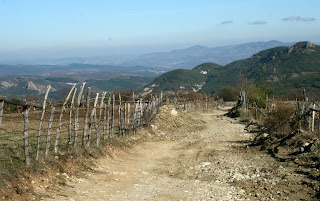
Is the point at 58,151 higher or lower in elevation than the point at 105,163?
higher

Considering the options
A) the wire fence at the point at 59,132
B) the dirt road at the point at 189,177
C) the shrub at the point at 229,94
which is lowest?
the shrub at the point at 229,94

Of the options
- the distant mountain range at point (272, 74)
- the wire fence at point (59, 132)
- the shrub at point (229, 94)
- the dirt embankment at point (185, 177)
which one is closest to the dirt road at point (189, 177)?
the dirt embankment at point (185, 177)

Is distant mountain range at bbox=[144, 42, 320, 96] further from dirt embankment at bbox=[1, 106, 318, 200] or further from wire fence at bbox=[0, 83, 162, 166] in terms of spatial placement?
dirt embankment at bbox=[1, 106, 318, 200]

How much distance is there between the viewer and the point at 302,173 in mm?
8797

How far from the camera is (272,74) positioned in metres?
110

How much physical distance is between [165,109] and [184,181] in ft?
51.0

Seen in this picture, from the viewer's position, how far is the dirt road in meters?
7.56

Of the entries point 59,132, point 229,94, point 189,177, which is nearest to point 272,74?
point 229,94

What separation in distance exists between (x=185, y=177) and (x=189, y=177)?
119mm

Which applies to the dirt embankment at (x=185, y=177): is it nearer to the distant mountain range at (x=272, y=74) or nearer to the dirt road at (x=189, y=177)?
the dirt road at (x=189, y=177)

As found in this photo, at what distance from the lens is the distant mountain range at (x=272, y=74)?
8794cm

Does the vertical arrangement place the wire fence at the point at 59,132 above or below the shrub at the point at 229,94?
above

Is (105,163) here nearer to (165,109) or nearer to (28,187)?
(28,187)

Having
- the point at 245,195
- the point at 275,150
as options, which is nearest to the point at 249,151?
the point at 275,150
